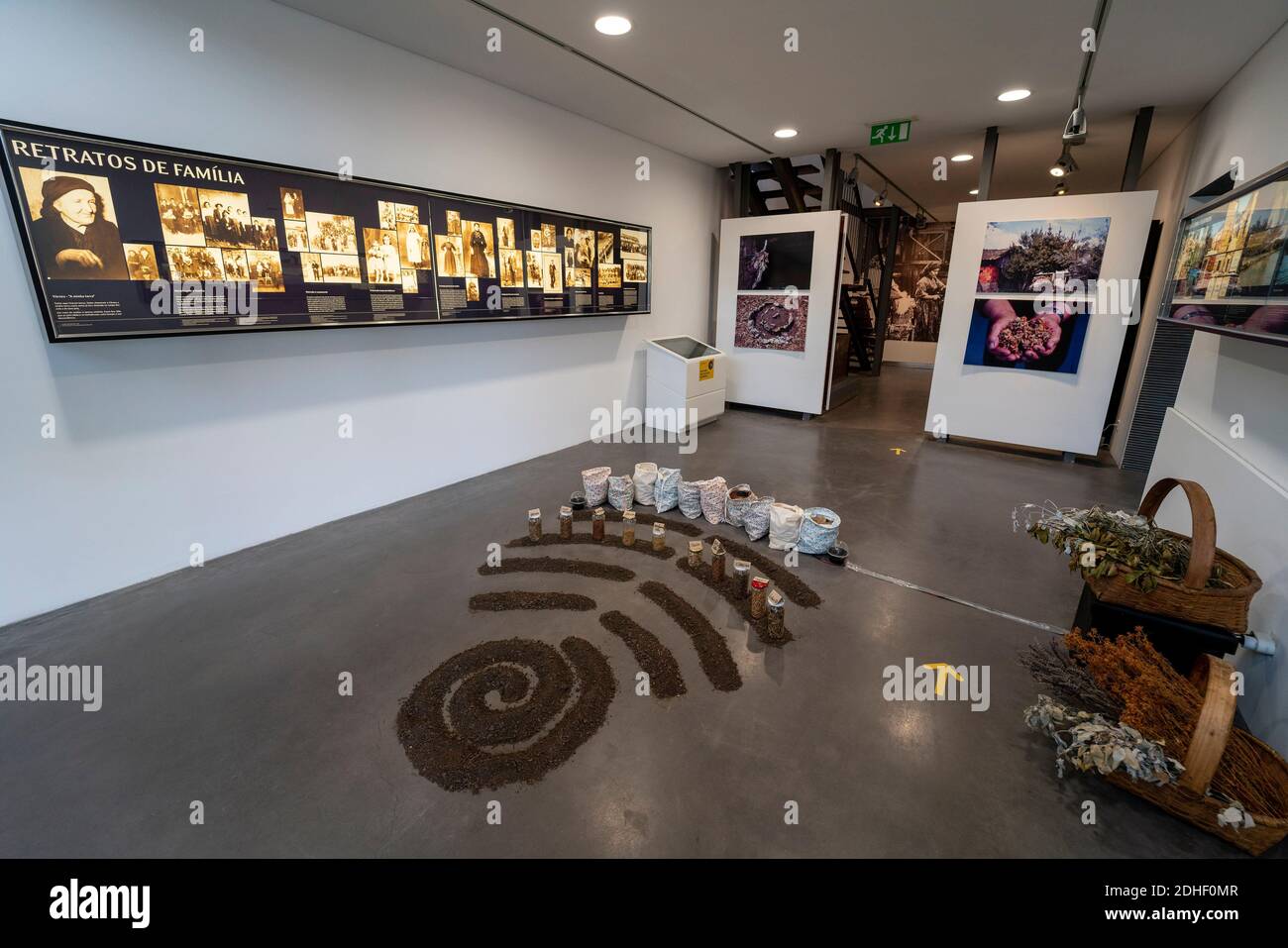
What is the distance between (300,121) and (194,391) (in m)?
1.70

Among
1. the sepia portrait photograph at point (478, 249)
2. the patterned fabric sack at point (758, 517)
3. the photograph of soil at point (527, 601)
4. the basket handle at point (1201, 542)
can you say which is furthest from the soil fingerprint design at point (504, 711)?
the sepia portrait photograph at point (478, 249)

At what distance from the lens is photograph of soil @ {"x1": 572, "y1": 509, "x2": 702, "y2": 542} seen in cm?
365

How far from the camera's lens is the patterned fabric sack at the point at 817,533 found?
3305 millimetres

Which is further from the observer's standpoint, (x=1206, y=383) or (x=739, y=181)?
(x=739, y=181)

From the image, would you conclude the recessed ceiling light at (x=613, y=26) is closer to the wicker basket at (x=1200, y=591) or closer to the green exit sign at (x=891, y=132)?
the green exit sign at (x=891, y=132)

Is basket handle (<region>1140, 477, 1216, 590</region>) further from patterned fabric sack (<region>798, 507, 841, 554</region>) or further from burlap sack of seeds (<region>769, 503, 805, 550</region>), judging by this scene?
burlap sack of seeds (<region>769, 503, 805, 550</region>)

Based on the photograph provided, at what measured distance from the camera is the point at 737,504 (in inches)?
143

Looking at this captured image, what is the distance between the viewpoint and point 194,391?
9.77ft

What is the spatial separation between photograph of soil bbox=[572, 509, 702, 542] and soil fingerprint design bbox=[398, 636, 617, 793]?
1.33 m

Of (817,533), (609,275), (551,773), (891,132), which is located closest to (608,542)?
(817,533)

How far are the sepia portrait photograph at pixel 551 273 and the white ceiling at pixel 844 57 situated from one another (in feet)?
4.18

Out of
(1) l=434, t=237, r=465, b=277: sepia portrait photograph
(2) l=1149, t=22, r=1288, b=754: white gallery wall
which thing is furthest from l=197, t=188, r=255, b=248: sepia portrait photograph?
(2) l=1149, t=22, r=1288, b=754: white gallery wall
